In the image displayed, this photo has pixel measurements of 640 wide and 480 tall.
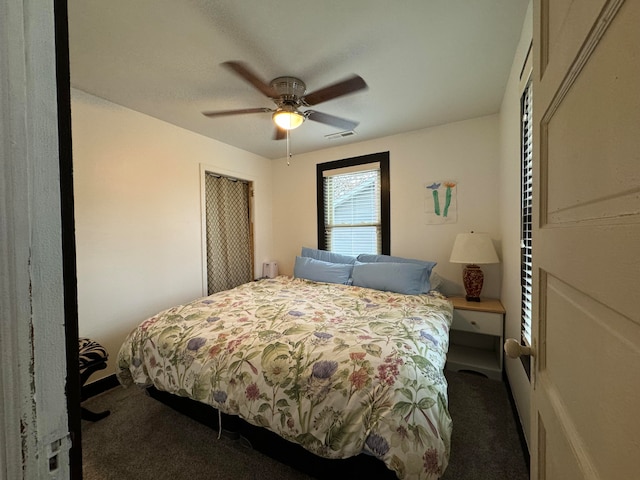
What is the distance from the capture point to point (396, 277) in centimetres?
250

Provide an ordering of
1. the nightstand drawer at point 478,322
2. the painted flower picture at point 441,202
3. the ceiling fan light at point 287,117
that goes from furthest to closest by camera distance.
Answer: the painted flower picture at point 441,202 < the nightstand drawer at point 478,322 < the ceiling fan light at point 287,117

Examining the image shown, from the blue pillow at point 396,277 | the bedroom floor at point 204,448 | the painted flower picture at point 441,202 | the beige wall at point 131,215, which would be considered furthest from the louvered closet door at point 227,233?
the painted flower picture at point 441,202

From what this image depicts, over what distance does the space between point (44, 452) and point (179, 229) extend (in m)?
2.67

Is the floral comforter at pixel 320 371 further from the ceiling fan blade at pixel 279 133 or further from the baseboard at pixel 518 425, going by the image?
the ceiling fan blade at pixel 279 133

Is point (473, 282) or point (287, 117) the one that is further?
point (473, 282)

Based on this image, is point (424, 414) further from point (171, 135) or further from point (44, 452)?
point (171, 135)

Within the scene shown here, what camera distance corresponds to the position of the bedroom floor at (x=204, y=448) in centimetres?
138

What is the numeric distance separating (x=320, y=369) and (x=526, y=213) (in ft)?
5.02

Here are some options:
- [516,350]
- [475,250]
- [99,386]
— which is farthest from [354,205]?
[99,386]

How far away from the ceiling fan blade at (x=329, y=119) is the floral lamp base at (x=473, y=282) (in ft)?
6.12

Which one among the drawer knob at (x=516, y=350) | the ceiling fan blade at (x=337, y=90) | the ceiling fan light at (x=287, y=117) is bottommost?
the drawer knob at (x=516, y=350)

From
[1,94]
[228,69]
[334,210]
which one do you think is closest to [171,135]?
[228,69]

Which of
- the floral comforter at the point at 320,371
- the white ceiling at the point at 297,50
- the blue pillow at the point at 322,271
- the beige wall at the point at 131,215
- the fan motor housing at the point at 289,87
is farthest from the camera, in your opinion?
the blue pillow at the point at 322,271

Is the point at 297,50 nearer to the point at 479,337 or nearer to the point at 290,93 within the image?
the point at 290,93
